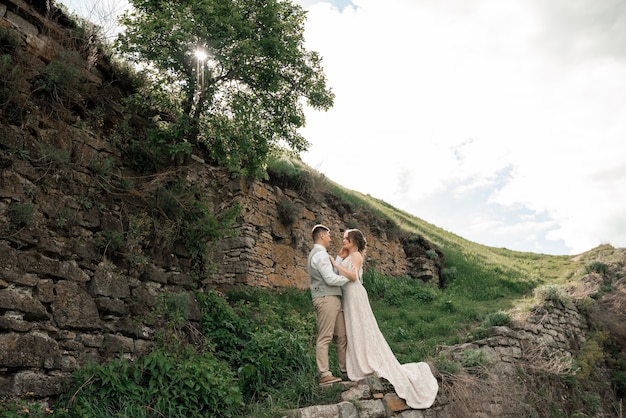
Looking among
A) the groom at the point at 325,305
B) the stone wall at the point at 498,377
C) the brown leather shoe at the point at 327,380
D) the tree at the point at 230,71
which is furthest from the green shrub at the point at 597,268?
the brown leather shoe at the point at 327,380

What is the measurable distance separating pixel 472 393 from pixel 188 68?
21.6 feet

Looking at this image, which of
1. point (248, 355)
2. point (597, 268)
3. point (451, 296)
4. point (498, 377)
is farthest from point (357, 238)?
point (597, 268)

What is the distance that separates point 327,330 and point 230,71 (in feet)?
15.6

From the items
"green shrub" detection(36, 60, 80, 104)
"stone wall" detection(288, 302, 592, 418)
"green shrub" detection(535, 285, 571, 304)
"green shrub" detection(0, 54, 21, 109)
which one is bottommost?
"stone wall" detection(288, 302, 592, 418)

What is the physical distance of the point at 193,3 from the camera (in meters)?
7.64

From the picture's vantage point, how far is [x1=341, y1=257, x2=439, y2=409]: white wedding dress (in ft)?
21.5

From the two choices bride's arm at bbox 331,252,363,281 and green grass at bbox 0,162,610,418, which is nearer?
green grass at bbox 0,162,610,418

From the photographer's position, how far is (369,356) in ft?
21.6

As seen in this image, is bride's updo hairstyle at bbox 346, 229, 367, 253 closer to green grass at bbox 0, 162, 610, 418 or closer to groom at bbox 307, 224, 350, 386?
groom at bbox 307, 224, 350, 386

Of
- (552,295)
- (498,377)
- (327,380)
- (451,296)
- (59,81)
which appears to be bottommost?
(498,377)

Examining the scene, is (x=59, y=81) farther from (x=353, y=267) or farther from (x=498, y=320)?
(x=498, y=320)

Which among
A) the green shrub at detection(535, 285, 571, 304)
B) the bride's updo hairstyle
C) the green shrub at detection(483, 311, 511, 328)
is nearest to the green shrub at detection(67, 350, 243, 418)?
the bride's updo hairstyle

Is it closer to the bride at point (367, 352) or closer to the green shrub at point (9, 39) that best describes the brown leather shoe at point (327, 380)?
the bride at point (367, 352)

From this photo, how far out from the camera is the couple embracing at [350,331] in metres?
6.48
